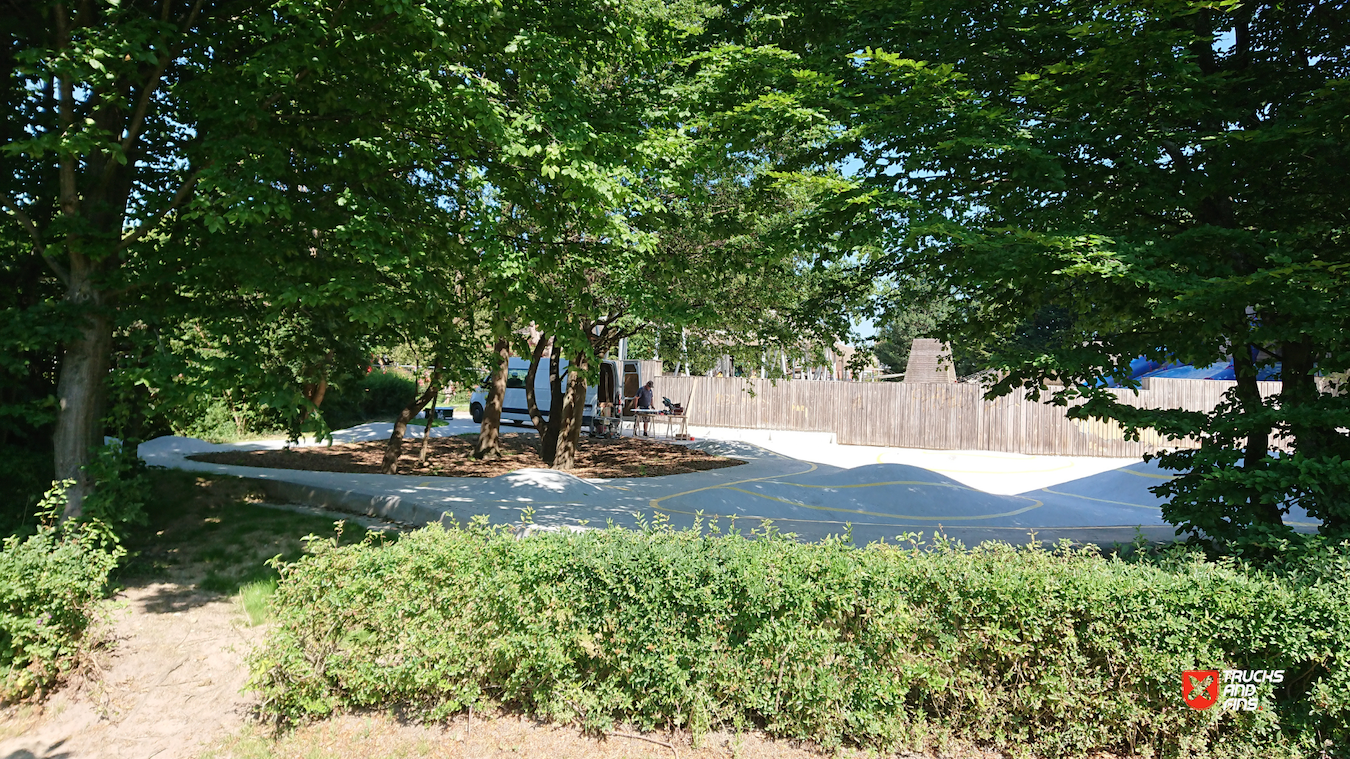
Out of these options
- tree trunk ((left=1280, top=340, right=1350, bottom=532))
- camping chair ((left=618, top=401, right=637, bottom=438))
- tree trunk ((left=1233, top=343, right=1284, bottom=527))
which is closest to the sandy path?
tree trunk ((left=1233, top=343, right=1284, bottom=527))

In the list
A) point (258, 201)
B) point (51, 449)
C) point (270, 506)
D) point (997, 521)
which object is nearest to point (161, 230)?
point (258, 201)

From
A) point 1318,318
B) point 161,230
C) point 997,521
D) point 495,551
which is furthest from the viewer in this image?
point 997,521

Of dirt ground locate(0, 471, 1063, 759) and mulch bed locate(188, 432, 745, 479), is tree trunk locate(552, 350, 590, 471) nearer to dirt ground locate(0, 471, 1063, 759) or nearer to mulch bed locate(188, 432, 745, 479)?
mulch bed locate(188, 432, 745, 479)

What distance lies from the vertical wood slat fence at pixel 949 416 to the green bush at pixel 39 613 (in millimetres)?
14945

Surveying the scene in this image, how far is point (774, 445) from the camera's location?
60.3 ft

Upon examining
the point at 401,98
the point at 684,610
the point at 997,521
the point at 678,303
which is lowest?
the point at 997,521

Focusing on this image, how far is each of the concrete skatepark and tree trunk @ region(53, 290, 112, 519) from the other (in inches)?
124

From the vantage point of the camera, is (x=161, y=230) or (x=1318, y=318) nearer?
(x=1318, y=318)

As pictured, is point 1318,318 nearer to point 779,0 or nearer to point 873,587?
point 873,587

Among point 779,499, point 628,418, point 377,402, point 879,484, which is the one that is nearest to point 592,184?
point 779,499

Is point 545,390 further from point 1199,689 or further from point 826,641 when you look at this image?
point 1199,689

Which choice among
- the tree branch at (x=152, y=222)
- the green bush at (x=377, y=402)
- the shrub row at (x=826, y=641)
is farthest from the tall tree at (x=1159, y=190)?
the green bush at (x=377, y=402)

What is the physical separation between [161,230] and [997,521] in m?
11.3

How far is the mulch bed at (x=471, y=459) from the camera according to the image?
40.5 ft
